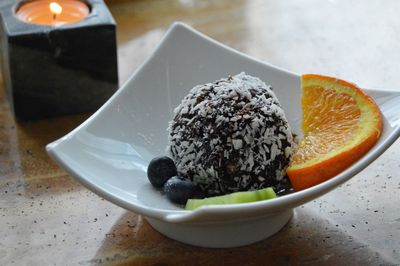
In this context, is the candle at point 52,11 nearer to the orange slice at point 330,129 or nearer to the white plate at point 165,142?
the white plate at point 165,142

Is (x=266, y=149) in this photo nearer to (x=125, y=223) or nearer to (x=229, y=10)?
(x=125, y=223)

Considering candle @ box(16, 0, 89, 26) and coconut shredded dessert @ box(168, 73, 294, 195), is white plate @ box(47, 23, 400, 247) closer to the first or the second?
coconut shredded dessert @ box(168, 73, 294, 195)

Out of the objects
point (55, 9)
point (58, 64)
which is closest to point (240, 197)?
point (58, 64)

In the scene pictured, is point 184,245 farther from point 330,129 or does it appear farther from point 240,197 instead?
point 330,129

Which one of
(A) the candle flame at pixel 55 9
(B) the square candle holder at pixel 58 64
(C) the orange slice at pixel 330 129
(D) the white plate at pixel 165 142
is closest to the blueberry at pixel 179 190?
(D) the white plate at pixel 165 142

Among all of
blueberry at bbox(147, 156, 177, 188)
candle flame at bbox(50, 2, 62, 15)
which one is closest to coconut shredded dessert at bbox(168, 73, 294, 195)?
blueberry at bbox(147, 156, 177, 188)

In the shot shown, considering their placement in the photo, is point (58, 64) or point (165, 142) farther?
point (58, 64)

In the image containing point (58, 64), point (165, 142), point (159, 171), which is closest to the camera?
point (159, 171)
